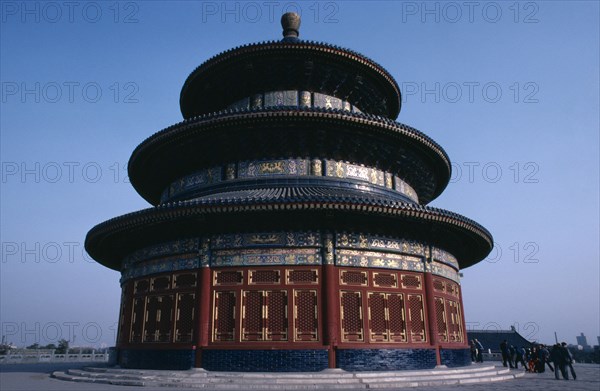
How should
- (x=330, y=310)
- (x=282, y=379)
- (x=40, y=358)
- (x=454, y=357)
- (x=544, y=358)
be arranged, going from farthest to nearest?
(x=40, y=358) < (x=544, y=358) < (x=454, y=357) < (x=330, y=310) < (x=282, y=379)

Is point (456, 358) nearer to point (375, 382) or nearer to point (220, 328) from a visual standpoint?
point (375, 382)

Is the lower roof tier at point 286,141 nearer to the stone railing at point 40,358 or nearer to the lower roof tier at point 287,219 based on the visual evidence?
the lower roof tier at point 287,219

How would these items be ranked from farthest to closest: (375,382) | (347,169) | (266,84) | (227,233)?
(266,84) → (347,169) → (227,233) → (375,382)

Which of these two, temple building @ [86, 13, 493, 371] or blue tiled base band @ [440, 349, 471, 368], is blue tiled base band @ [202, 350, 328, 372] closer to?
temple building @ [86, 13, 493, 371]

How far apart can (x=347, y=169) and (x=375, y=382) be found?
868 cm

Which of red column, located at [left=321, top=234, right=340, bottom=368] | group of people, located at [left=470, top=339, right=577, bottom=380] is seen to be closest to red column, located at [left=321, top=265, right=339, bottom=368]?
red column, located at [left=321, top=234, right=340, bottom=368]

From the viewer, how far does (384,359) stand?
15188mm

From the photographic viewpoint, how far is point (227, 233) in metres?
16.2

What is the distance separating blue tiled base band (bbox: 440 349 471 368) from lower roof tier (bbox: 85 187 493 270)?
159 inches

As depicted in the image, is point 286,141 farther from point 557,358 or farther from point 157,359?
point 557,358

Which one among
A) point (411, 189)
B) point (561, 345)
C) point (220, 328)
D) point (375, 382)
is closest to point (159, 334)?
point (220, 328)

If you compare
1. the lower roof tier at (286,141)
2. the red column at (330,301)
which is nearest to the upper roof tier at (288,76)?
A: the lower roof tier at (286,141)

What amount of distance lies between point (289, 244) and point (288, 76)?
9.59 m

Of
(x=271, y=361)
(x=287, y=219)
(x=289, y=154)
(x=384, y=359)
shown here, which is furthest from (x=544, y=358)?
(x=289, y=154)
